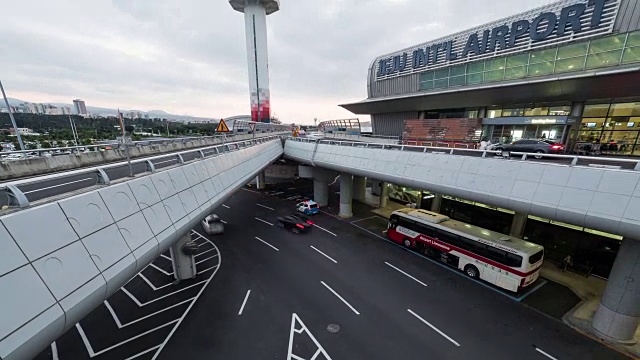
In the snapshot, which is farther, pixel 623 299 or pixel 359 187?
pixel 359 187

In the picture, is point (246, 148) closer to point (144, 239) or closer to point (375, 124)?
point (144, 239)

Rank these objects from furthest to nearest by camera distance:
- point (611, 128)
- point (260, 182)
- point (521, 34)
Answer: point (260, 182) < point (521, 34) < point (611, 128)

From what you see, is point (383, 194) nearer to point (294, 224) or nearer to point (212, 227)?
point (294, 224)

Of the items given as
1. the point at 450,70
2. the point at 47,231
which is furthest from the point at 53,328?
the point at 450,70

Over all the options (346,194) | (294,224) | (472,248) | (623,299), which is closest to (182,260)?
(294,224)

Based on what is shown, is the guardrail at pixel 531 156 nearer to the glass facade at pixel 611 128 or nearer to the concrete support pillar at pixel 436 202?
the concrete support pillar at pixel 436 202

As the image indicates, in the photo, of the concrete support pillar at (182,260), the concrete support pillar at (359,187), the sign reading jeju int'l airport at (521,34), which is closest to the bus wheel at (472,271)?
the concrete support pillar at (359,187)

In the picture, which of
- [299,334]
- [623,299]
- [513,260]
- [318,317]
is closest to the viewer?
[623,299]
